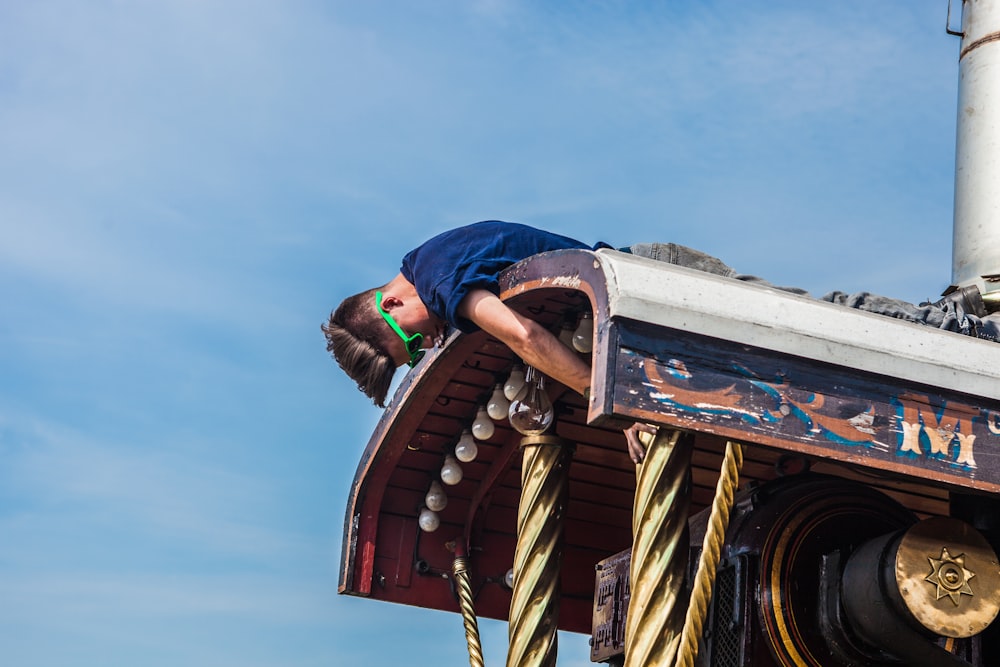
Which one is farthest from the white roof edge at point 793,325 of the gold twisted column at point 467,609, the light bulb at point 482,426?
the gold twisted column at point 467,609

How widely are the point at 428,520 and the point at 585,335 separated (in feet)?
5.27

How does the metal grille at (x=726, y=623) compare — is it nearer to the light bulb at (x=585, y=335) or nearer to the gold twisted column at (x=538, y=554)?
the gold twisted column at (x=538, y=554)

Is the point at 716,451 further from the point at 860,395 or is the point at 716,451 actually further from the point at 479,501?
the point at 860,395

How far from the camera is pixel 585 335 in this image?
4.41 m

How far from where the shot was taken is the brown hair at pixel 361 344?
16.2 feet

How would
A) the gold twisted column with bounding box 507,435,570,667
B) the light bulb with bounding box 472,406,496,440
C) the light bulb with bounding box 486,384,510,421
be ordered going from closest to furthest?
the gold twisted column with bounding box 507,435,570,667 < the light bulb with bounding box 486,384,510,421 < the light bulb with bounding box 472,406,496,440

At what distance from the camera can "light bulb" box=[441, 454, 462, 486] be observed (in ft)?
18.1

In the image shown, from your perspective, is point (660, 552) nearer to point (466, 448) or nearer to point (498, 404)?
point (498, 404)

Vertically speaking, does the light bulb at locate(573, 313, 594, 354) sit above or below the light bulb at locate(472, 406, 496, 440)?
above

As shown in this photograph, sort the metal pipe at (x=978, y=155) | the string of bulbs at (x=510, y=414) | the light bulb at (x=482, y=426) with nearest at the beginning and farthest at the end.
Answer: the string of bulbs at (x=510, y=414) < the light bulb at (x=482, y=426) < the metal pipe at (x=978, y=155)

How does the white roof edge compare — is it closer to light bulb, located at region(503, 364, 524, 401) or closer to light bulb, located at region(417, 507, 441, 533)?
light bulb, located at region(503, 364, 524, 401)

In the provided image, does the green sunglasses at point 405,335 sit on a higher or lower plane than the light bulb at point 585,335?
higher

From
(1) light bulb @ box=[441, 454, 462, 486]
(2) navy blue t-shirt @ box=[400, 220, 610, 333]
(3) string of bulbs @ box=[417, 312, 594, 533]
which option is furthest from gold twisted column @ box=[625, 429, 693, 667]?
(1) light bulb @ box=[441, 454, 462, 486]

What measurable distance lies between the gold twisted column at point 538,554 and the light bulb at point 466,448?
48 cm
